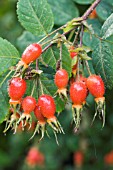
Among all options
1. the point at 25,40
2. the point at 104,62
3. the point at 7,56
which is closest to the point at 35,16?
the point at 7,56

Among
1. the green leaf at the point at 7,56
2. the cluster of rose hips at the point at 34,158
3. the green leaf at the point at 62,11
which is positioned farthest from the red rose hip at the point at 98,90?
the cluster of rose hips at the point at 34,158

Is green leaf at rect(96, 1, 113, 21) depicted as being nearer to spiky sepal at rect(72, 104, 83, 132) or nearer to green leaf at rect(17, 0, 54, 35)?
green leaf at rect(17, 0, 54, 35)

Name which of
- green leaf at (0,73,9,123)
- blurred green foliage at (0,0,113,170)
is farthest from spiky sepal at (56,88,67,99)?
blurred green foliage at (0,0,113,170)

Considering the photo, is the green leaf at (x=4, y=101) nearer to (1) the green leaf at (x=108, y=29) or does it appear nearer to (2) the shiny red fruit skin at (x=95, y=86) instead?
(2) the shiny red fruit skin at (x=95, y=86)

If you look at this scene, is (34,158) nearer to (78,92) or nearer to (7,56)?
(7,56)

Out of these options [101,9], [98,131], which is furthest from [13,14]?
[101,9]

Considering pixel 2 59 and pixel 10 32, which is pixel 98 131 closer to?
pixel 10 32
